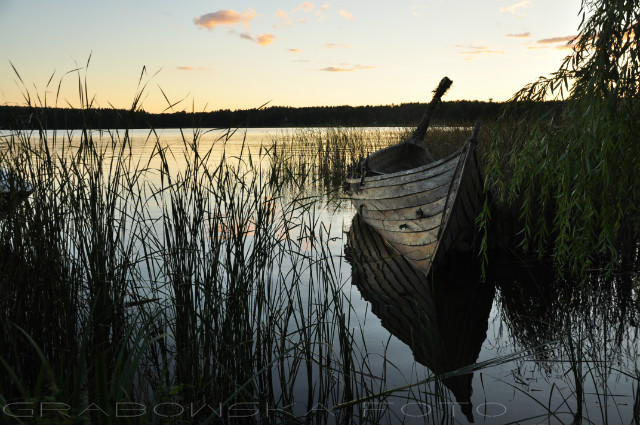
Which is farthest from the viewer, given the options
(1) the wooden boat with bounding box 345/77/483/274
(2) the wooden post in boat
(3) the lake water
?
(2) the wooden post in boat

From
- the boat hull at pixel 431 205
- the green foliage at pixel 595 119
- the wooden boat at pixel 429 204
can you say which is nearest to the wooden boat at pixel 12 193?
the green foliage at pixel 595 119

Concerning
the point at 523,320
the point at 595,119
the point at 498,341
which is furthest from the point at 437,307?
the point at 595,119

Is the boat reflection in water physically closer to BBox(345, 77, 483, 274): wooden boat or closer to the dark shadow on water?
the dark shadow on water

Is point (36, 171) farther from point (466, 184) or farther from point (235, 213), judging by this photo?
point (466, 184)

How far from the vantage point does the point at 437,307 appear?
16.2 ft

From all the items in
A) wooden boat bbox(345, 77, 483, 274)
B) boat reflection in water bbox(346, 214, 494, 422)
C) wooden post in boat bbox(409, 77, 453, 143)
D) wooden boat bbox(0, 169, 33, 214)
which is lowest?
boat reflection in water bbox(346, 214, 494, 422)

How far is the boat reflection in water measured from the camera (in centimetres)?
368

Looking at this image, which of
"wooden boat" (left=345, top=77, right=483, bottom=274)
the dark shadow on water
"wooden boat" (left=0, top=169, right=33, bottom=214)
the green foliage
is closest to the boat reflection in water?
the dark shadow on water

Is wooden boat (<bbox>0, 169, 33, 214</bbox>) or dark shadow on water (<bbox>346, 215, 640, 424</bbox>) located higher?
wooden boat (<bbox>0, 169, 33, 214</bbox>)

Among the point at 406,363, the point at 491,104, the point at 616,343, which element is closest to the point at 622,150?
the point at 616,343

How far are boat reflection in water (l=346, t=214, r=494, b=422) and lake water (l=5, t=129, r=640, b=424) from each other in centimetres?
1

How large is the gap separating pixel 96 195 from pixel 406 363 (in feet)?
7.40

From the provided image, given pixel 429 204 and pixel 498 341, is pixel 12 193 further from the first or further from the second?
pixel 429 204

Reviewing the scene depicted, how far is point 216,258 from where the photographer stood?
267cm
